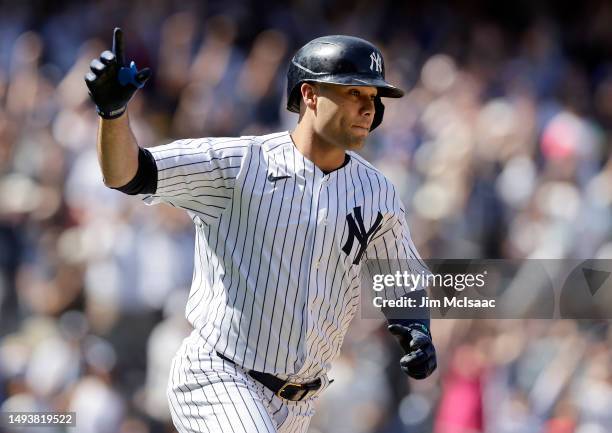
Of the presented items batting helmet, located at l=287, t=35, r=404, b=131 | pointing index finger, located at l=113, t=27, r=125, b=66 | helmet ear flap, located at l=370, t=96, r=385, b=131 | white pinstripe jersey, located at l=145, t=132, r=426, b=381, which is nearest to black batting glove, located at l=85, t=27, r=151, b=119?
pointing index finger, located at l=113, t=27, r=125, b=66

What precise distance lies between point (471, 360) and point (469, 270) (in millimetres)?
583

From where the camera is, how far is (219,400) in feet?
11.3

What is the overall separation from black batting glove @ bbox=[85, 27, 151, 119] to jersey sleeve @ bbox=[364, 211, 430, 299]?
1099 mm

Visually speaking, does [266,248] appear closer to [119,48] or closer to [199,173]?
[199,173]

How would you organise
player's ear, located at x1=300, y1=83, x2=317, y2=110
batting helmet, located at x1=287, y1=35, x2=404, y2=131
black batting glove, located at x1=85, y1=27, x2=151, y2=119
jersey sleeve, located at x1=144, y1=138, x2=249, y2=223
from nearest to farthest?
black batting glove, located at x1=85, y1=27, x2=151, y2=119 < jersey sleeve, located at x1=144, y1=138, x2=249, y2=223 < batting helmet, located at x1=287, y1=35, x2=404, y2=131 < player's ear, located at x1=300, y1=83, x2=317, y2=110

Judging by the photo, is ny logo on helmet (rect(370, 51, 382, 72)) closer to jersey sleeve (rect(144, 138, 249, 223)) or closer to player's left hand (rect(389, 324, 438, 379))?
jersey sleeve (rect(144, 138, 249, 223))

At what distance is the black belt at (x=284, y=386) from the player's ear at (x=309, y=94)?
90cm

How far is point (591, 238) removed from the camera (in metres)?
6.96

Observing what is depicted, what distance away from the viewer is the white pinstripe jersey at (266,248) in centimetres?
354

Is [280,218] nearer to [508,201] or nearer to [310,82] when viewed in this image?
[310,82]

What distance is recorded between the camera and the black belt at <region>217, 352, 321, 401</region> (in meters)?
3.57

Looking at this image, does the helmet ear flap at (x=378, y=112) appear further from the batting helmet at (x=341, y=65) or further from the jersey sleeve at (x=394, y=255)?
the jersey sleeve at (x=394, y=255)

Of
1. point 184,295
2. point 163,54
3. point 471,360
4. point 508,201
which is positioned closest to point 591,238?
point 508,201

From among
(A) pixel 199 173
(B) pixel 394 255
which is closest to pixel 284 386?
(B) pixel 394 255
